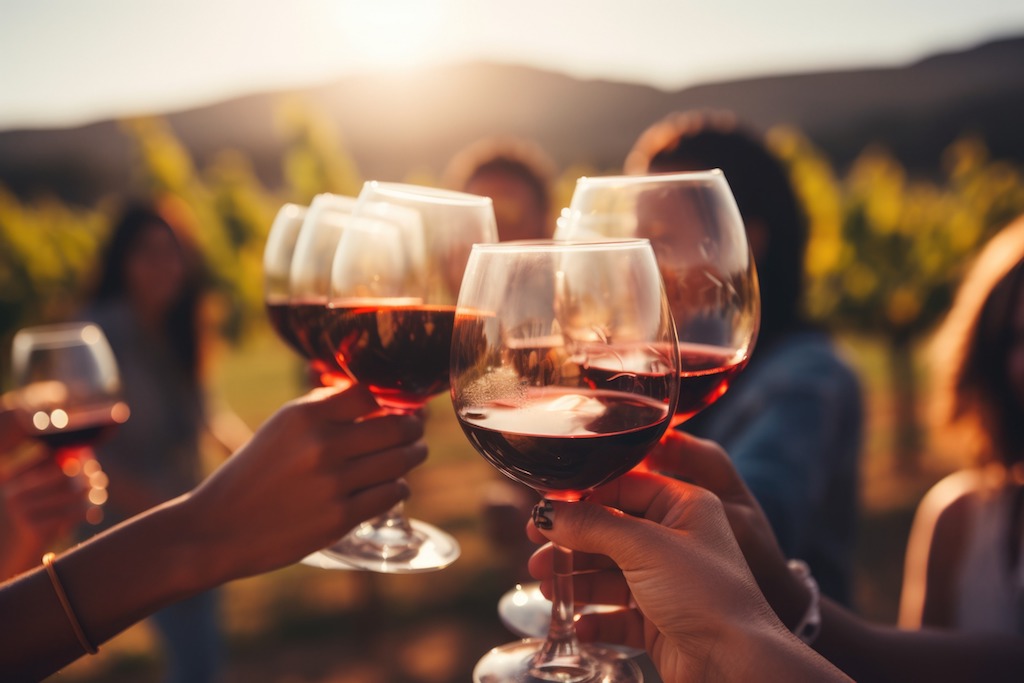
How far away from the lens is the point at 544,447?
3.91ft

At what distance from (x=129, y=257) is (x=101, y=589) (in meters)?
5.19

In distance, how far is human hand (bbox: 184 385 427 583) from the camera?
4.79 ft

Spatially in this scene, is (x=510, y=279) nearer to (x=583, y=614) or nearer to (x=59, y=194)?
(x=583, y=614)

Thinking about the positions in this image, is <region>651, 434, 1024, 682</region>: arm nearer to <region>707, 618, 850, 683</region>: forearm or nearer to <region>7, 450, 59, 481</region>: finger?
<region>707, 618, 850, 683</region>: forearm

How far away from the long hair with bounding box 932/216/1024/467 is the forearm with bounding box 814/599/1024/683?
3.84 ft

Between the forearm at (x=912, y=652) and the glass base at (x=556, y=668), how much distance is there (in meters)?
0.60

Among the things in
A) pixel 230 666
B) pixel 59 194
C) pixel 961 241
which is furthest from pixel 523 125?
pixel 230 666

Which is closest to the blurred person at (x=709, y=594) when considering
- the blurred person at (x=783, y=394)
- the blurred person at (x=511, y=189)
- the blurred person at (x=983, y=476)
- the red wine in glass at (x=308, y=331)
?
the blurred person at (x=783, y=394)

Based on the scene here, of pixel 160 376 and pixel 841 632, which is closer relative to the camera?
pixel 841 632

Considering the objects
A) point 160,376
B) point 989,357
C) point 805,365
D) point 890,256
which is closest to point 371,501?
point 805,365

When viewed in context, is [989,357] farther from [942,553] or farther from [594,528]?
[594,528]

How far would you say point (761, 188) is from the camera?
3.12 meters

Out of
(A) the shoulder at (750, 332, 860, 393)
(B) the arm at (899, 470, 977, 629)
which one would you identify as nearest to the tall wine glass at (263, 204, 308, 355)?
(A) the shoulder at (750, 332, 860, 393)

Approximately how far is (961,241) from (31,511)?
19.8 m
